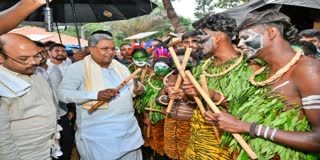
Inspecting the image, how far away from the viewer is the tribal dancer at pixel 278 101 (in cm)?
192

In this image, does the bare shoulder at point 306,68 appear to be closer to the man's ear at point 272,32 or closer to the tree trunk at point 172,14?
the man's ear at point 272,32

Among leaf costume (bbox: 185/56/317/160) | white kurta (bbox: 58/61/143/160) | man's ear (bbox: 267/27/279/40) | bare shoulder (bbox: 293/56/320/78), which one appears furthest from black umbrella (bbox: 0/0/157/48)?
bare shoulder (bbox: 293/56/320/78)

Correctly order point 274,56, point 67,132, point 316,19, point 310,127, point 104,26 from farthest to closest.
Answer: point 104,26 < point 316,19 < point 67,132 < point 274,56 < point 310,127

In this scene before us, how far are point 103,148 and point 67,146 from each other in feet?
6.92

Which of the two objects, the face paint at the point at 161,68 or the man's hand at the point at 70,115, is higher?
the face paint at the point at 161,68

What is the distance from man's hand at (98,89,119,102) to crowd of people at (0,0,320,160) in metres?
0.01

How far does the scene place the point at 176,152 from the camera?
12.6 feet

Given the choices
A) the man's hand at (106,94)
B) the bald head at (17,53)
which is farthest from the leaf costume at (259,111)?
the bald head at (17,53)

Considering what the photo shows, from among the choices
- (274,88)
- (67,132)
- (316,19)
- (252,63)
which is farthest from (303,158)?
(316,19)

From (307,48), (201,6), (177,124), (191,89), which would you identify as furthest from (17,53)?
(201,6)

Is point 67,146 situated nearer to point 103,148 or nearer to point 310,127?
point 103,148

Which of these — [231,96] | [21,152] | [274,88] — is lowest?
[21,152]

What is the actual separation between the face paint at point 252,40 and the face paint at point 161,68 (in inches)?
72.2

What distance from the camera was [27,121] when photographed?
254 cm
